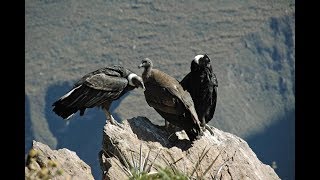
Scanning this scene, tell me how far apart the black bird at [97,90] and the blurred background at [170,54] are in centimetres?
6859

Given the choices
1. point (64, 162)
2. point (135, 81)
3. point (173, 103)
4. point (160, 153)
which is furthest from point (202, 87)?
point (64, 162)

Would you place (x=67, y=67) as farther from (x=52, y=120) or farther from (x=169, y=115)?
(x=169, y=115)

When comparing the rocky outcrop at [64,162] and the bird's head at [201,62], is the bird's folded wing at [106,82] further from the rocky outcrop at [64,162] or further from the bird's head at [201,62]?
the rocky outcrop at [64,162]

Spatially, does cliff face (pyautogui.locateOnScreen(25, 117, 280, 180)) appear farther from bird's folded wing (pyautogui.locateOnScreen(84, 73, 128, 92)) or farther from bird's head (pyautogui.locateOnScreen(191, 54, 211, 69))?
bird's head (pyautogui.locateOnScreen(191, 54, 211, 69))

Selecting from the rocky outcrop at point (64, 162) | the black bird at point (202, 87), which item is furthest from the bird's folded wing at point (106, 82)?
the rocky outcrop at point (64, 162)

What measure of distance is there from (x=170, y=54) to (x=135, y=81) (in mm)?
91108

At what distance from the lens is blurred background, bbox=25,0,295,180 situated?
92375mm

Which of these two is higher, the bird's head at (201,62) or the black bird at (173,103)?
the bird's head at (201,62)

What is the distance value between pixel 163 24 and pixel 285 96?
73.2ft

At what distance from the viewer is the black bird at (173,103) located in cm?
1559

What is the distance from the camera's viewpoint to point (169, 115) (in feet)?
52.1

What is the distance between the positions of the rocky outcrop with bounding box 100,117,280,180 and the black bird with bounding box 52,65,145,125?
1.76 feet
